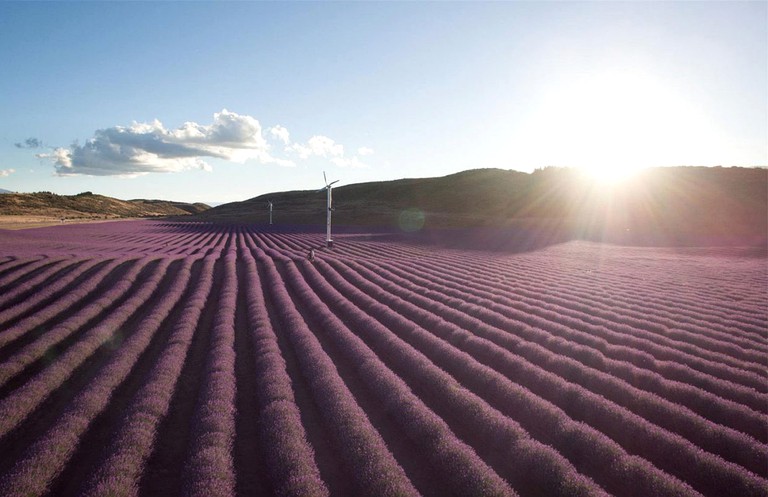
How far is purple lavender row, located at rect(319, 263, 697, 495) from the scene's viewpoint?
5938mm

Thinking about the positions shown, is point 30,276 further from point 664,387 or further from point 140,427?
point 664,387

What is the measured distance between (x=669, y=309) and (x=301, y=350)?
13.5 meters

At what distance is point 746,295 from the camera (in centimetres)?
1852

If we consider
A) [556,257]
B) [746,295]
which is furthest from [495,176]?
[746,295]

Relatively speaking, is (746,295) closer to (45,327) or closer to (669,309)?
(669,309)

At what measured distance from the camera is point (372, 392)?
9.03 metres

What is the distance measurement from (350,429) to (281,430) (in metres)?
1.13

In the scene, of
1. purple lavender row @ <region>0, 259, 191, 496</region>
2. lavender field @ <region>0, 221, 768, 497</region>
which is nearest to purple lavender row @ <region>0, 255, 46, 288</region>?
lavender field @ <region>0, 221, 768, 497</region>

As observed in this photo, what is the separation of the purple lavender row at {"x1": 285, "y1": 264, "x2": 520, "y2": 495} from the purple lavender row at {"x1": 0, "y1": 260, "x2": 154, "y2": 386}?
690 cm

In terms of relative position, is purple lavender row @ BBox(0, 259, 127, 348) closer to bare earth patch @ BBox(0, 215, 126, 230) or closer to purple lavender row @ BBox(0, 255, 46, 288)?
purple lavender row @ BBox(0, 255, 46, 288)

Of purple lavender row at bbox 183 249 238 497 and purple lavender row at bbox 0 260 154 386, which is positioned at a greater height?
purple lavender row at bbox 0 260 154 386

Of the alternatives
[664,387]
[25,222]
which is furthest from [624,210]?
[25,222]

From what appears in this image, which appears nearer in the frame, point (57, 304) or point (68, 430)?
point (68, 430)

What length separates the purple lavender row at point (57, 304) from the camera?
36.0 feet
